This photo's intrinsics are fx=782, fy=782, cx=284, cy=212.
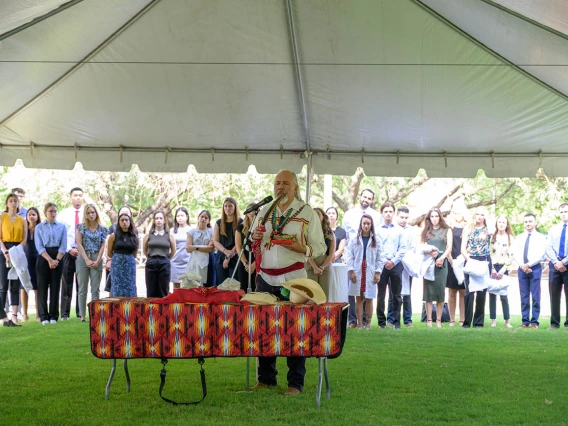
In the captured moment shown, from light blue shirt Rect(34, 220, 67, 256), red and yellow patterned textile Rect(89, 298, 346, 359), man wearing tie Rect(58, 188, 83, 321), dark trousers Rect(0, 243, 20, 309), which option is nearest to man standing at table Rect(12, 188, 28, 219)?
light blue shirt Rect(34, 220, 67, 256)

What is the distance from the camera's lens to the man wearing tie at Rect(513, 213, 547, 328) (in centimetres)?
1158

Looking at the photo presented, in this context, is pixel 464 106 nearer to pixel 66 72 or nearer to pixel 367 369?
pixel 367 369

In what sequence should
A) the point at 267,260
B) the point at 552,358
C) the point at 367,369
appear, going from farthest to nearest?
the point at 552,358 → the point at 367,369 → the point at 267,260

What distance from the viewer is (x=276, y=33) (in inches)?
315

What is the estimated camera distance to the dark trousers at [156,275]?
11.0 metres

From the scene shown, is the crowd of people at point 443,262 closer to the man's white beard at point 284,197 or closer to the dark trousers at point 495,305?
the dark trousers at point 495,305

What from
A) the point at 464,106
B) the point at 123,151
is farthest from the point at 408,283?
the point at 123,151

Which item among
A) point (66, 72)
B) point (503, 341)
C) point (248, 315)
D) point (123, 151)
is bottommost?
point (503, 341)

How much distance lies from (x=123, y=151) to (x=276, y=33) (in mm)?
2930

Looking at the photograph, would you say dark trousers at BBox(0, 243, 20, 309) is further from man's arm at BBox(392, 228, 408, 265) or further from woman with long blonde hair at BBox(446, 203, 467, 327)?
woman with long blonde hair at BBox(446, 203, 467, 327)

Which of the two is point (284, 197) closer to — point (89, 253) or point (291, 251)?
point (291, 251)

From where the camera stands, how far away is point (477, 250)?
457 inches

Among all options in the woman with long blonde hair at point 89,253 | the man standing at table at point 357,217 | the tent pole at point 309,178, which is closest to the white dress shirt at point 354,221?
the man standing at table at point 357,217

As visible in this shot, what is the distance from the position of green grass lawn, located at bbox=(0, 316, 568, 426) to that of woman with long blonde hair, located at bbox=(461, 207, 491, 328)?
8.09 feet
